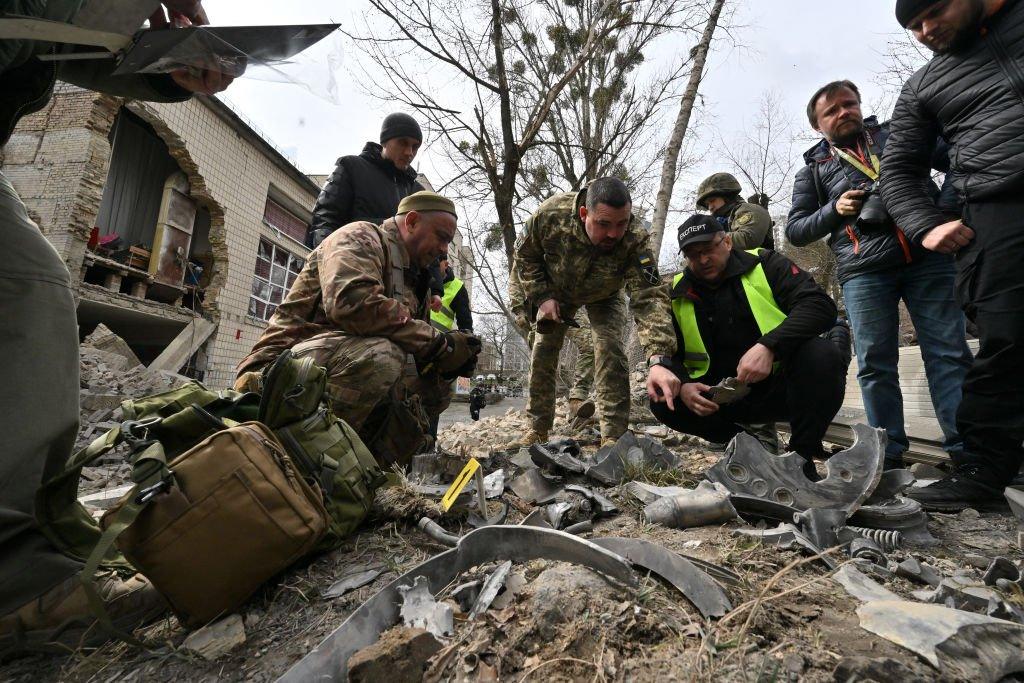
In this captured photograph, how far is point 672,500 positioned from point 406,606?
37.4 inches

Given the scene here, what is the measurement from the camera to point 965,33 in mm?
1874

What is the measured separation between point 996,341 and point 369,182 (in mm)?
3615

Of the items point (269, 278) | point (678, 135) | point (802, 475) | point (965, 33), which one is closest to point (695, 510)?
point (802, 475)

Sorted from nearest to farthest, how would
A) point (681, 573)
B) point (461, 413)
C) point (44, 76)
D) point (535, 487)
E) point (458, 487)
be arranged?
point (681, 573) < point (44, 76) < point (458, 487) < point (535, 487) < point (461, 413)

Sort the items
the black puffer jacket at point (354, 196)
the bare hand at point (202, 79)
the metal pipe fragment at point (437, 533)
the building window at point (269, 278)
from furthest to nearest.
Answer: the building window at point (269, 278) → the black puffer jacket at point (354, 196) → the metal pipe fragment at point (437, 533) → the bare hand at point (202, 79)

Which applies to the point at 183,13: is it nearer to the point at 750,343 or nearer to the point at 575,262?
the point at 575,262

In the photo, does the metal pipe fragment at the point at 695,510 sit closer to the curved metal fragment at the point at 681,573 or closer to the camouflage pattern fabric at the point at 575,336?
the curved metal fragment at the point at 681,573

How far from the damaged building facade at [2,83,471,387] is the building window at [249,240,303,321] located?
0.04 meters

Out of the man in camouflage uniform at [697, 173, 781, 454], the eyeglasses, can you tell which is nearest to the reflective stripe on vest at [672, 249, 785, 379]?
the eyeglasses

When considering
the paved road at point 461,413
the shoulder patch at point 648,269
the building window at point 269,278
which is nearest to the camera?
the shoulder patch at point 648,269

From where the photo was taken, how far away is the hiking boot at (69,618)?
120 centimetres

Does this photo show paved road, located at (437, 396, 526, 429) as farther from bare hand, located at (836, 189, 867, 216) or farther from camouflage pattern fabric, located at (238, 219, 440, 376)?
bare hand, located at (836, 189, 867, 216)

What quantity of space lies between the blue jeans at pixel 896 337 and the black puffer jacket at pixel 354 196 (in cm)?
310

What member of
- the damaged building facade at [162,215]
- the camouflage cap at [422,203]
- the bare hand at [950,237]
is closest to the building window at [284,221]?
the damaged building facade at [162,215]
